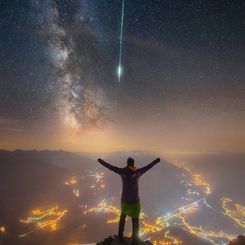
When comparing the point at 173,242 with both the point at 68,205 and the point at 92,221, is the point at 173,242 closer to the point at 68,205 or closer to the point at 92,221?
the point at 92,221

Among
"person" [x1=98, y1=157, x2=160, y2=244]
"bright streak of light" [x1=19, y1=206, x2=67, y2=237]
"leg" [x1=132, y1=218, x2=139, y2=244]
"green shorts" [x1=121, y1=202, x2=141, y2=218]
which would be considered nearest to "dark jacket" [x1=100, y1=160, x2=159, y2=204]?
"person" [x1=98, y1=157, x2=160, y2=244]

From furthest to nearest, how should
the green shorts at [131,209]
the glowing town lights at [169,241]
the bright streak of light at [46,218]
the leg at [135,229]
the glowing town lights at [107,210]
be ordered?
1. the glowing town lights at [107,210]
2. the bright streak of light at [46,218]
3. the glowing town lights at [169,241]
4. the leg at [135,229]
5. the green shorts at [131,209]

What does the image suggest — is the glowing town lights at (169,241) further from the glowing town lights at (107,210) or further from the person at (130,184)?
the person at (130,184)

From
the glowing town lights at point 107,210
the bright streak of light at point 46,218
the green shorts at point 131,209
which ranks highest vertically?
the green shorts at point 131,209

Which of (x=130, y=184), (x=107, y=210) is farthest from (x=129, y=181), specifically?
(x=107, y=210)

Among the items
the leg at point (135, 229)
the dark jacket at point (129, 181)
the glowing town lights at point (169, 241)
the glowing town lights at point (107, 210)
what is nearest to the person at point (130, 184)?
the dark jacket at point (129, 181)

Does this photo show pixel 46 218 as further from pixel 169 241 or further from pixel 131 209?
pixel 131 209

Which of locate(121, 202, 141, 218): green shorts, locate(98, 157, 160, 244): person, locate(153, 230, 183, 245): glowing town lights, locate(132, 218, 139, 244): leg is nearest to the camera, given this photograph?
locate(98, 157, 160, 244): person

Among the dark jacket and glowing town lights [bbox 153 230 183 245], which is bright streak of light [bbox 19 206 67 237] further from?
the dark jacket
